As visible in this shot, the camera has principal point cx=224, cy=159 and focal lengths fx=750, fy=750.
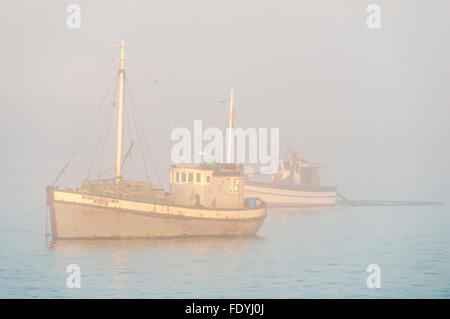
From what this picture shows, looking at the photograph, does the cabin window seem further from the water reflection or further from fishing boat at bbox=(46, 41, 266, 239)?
the water reflection

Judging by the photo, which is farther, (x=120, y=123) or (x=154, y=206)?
(x=120, y=123)

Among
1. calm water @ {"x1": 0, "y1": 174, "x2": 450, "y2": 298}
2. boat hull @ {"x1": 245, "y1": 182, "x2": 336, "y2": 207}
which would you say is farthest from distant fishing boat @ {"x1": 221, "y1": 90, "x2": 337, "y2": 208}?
calm water @ {"x1": 0, "y1": 174, "x2": 450, "y2": 298}

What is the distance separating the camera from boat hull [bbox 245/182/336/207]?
102 meters

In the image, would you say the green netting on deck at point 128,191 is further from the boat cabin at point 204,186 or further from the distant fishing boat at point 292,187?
the distant fishing boat at point 292,187

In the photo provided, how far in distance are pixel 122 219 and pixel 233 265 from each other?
9301 mm

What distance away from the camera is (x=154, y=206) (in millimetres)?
50375

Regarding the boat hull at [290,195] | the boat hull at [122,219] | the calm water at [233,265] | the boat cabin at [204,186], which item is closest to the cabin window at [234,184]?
the boat cabin at [204,186]

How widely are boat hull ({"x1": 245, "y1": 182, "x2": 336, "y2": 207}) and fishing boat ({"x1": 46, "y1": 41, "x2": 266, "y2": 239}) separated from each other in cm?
4436

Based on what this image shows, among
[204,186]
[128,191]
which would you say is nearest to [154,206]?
[128,191]

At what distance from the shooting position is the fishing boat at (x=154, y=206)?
162ft

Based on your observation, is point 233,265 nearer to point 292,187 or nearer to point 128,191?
point 128,191
